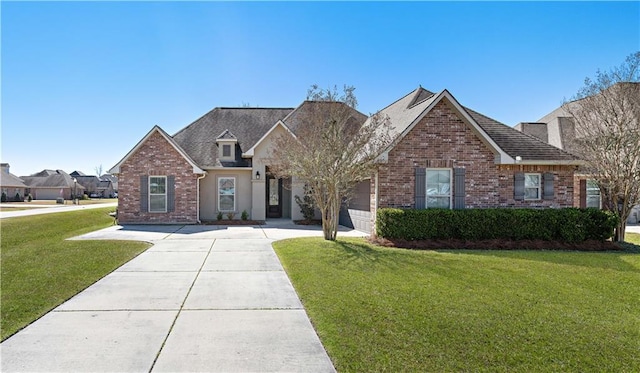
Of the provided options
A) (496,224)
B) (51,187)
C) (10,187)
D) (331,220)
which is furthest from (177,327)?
(51,187)

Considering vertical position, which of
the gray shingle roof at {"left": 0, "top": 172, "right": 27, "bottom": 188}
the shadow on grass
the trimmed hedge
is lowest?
the shadow on grass

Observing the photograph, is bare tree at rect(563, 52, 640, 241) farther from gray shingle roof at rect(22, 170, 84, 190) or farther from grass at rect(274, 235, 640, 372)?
gray shingle roof at rect(22, 170, 84, 190)

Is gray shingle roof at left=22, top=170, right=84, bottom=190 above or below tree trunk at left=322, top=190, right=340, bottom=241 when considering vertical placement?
above

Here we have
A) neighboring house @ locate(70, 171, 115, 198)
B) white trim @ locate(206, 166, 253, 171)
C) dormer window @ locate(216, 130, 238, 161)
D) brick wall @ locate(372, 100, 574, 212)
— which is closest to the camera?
brick wall @ locate(372, 100, 574, 212)

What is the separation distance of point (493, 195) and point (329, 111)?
7262mm

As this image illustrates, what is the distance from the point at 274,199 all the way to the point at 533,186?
13468mm

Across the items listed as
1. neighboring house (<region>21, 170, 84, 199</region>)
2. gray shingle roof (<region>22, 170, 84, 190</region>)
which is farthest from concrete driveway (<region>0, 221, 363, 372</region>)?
neighboring house (<region>21, 170, 84, 199</region>)

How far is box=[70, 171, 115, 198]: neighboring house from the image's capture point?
2835 inches

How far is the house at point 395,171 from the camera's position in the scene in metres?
13.3

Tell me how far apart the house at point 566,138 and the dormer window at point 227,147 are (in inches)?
612

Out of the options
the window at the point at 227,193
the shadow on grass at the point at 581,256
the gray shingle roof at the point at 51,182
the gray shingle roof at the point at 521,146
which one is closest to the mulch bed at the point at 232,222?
the window at the point at 227,193

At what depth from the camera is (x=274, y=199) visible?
21.5 metres

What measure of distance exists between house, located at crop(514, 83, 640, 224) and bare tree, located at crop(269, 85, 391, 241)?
8.71m

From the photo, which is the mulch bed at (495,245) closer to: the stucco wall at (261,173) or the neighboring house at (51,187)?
the stucco wall at (261,173)
